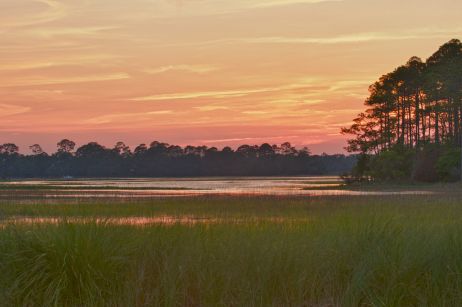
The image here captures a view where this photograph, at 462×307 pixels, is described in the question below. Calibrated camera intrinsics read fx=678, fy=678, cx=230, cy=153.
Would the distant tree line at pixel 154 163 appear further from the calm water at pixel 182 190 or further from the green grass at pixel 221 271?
the green grass at pixel 221 271

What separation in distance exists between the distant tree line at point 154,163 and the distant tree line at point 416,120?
332 feet

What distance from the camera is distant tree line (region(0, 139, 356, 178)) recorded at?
7490 inches

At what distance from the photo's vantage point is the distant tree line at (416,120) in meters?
67.9

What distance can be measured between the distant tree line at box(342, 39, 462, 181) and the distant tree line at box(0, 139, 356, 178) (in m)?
101

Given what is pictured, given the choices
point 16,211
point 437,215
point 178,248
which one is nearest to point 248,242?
point 178,248

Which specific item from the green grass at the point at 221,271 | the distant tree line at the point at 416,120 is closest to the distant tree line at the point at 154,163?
the distant tree line at the point at 416,120

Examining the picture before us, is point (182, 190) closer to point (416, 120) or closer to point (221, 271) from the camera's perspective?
point (416, 120)

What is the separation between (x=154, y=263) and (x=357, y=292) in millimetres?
3420

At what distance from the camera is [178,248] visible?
11961mm

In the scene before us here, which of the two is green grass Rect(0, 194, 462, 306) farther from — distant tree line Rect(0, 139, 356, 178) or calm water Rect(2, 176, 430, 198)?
distant tree line Rect(0, 139, 356, 178)

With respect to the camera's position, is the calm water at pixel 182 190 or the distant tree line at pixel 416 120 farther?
the distant tree line at pixel 416 120

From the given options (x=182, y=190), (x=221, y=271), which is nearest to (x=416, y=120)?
(x=182, y=190)

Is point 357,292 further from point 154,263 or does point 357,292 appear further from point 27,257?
point 27,257

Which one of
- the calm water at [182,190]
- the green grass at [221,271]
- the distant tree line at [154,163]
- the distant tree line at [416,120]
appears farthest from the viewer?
the distant tree line at [154,163]
